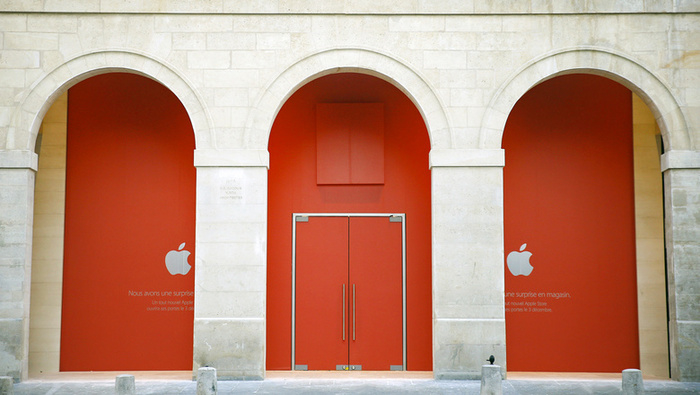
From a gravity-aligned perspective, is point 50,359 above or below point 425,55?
below

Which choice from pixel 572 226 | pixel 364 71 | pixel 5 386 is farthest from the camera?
pixel 572 226

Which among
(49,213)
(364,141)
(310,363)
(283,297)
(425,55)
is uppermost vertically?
(425,55)

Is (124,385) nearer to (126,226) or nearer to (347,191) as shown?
(126,226)

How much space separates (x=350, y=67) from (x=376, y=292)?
4387 millimetres

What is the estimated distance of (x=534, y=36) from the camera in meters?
12.4

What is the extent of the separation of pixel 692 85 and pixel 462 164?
426 centimetres

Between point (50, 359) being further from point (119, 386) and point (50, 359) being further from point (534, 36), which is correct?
point (534, 36)

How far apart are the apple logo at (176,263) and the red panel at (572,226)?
6.33 metres

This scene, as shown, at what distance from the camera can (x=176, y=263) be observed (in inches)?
542

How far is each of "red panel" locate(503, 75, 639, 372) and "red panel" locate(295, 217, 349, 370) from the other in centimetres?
325

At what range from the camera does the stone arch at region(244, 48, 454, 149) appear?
485 inches

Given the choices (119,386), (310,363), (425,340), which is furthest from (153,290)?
(425,340)


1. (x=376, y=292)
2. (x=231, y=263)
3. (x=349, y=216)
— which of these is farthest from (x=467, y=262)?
(x=231, y=263)

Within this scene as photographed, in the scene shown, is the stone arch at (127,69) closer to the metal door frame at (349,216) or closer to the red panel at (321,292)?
the metal door frame at (349,216)
